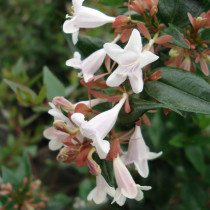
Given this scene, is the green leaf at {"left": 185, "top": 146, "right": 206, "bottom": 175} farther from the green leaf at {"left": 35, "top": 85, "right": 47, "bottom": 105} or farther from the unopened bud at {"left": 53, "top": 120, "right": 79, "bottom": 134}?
the unopened bud at {"left": 53, "top": 120, "right": 79, "bottom": 134}

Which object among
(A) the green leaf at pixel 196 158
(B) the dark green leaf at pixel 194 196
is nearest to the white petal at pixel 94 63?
(A) the green leaf at pixel 196 158

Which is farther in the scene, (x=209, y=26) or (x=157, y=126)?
(x=157, y=126)

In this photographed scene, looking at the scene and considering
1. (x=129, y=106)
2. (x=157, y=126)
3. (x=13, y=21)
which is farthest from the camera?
(x=13, y=21)

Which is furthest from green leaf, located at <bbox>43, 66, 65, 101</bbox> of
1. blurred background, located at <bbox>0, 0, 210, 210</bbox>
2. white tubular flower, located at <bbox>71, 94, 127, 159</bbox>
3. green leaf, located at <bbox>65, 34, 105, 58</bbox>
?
white tubular flower, located at <bbox>71, 94, 127, 159</bbox>

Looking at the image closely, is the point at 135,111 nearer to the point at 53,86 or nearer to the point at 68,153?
the point at 68,153

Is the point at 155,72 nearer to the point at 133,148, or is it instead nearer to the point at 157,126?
the point at 133,148

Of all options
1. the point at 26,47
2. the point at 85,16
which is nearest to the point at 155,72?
the point at 85,16

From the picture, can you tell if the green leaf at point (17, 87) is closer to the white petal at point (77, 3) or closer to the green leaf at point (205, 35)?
the white petal at point (77, 3)
